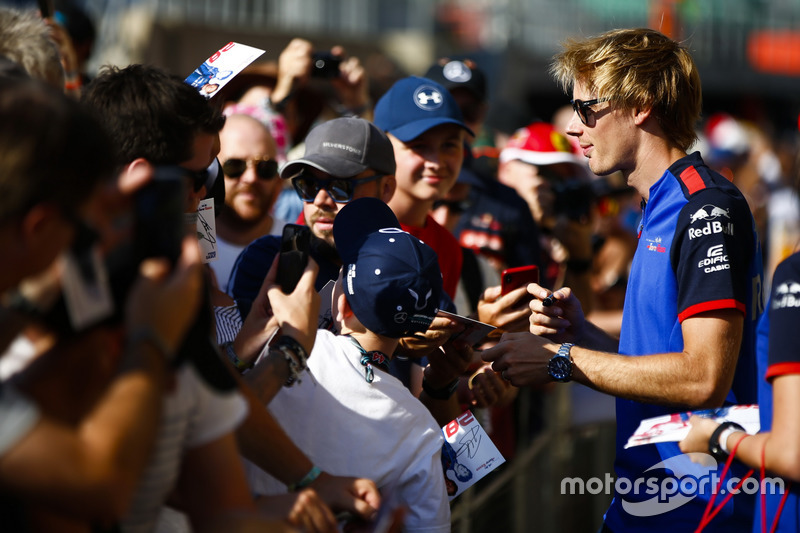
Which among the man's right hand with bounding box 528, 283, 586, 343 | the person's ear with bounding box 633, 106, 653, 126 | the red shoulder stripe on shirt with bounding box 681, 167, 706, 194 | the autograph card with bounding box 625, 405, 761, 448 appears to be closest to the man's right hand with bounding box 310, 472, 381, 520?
the autograph card with bounding box 625, 405, 761, 448

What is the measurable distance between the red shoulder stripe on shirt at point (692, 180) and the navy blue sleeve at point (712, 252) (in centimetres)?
3

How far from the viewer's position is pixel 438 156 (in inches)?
154

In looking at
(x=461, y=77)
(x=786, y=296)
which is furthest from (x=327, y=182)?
(x=461, y=77)

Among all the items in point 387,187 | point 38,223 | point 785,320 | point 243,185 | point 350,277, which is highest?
point 38,223

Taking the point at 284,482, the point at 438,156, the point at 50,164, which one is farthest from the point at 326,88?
the point at 50,164

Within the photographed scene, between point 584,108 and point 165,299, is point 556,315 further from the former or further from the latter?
point 165,299

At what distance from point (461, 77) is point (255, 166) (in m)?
1.49

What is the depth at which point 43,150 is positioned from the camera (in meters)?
1.48

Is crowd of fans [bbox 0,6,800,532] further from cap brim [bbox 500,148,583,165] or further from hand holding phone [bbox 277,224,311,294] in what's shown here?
cap brim [bbox 500,148,583,165]

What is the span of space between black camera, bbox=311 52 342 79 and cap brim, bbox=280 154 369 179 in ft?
5.05

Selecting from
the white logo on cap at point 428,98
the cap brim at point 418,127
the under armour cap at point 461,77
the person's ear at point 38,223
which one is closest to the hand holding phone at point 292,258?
the person's ear at point 38,223

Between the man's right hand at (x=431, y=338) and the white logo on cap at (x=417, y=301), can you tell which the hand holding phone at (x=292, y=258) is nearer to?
the white logo on cap at (x=417, y=301)

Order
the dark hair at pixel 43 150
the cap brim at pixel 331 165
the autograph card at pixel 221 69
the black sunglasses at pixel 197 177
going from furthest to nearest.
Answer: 1. the cap brim at pixel 331 165
2. the autograph card at pixel 221 69
3. the black sunglasses at pixel 197 177
4. the dark hair at pixel 43 150

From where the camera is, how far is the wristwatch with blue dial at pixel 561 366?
2.73 meters
